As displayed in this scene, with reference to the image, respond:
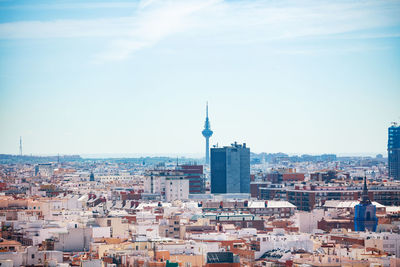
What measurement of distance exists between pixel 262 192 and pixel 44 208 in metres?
45.4

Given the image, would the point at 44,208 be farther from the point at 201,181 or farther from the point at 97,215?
the point at 201,181

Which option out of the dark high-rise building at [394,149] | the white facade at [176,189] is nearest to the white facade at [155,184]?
the white facade at [176,189]

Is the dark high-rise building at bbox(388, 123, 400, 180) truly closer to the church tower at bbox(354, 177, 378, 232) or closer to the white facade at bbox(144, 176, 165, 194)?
the white facade at bbox(144, 176, 165, 194)

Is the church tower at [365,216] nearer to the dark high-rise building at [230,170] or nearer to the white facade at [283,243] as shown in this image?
the white facade at [283,243]

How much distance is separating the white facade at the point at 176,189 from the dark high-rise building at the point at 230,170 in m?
17.7

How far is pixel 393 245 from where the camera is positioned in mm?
65438

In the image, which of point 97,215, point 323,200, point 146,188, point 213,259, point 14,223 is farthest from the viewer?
point 146,188

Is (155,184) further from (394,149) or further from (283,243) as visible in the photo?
(394,149)

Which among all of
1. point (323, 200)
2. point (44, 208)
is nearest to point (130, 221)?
point (44, 208)

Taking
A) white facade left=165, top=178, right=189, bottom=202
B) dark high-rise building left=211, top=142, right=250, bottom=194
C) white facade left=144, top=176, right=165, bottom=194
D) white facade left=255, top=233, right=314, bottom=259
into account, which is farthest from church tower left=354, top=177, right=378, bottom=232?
dark high-rise building left=211, top=142, right=250, bottom=194

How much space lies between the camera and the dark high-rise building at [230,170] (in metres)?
138

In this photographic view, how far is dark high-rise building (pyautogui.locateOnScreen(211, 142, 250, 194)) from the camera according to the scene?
13850 centimetres

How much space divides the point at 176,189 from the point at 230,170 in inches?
848

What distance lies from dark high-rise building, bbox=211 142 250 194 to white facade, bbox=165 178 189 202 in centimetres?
1775
